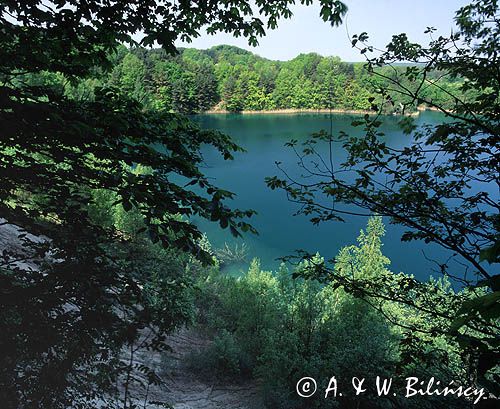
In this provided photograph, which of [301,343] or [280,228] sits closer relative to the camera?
[301,343]

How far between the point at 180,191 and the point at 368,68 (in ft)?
5.09

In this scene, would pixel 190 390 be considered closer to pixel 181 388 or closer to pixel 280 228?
pixel 181 388

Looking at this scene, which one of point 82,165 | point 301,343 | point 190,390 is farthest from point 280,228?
point 82,165

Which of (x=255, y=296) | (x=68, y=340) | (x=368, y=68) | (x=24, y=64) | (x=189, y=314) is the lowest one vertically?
(x=255, y=296)

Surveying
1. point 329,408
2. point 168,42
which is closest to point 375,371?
point 329,408

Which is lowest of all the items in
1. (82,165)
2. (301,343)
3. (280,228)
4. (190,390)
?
(190,390)

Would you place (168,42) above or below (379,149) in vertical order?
above

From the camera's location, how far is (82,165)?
276cm

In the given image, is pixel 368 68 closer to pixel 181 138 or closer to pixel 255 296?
pixel 181 138

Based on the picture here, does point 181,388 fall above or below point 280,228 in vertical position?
below

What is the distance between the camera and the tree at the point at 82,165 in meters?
2.20

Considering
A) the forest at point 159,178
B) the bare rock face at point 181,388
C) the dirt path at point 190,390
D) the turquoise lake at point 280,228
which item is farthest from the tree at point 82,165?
the turquoise lake at point 280,228

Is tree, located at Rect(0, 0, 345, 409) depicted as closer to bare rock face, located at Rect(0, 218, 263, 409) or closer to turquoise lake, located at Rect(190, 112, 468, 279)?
bare rock face, located at Rect(0, 218, 263, 409)

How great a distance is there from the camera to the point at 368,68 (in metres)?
2.45
